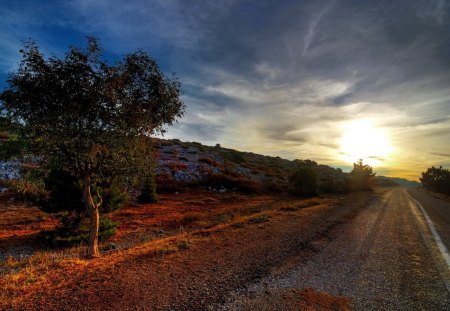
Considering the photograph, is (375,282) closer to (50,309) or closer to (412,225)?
(50,309)

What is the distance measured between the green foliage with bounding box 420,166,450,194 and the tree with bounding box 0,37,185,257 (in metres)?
104

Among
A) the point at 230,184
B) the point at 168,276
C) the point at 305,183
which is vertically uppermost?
the point at 305,183

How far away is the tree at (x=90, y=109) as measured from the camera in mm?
8703

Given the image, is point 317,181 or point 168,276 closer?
point 168,276

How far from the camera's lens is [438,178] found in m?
100

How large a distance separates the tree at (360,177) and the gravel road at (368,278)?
50.6 metres

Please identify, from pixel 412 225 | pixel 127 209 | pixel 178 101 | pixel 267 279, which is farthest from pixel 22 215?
pixel 412 225

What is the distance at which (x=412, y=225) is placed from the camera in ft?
53.6

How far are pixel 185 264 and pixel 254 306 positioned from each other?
330cm

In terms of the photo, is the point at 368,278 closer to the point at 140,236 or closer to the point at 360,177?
the point at 140,236

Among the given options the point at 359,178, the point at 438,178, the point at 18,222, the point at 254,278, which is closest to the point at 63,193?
the point at 18,222

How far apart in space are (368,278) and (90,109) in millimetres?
10177

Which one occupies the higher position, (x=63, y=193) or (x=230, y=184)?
(x=230, y=184)

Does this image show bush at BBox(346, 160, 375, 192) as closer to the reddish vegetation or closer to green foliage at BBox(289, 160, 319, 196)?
green foliage at BBox(289, 160, 319, 196)
